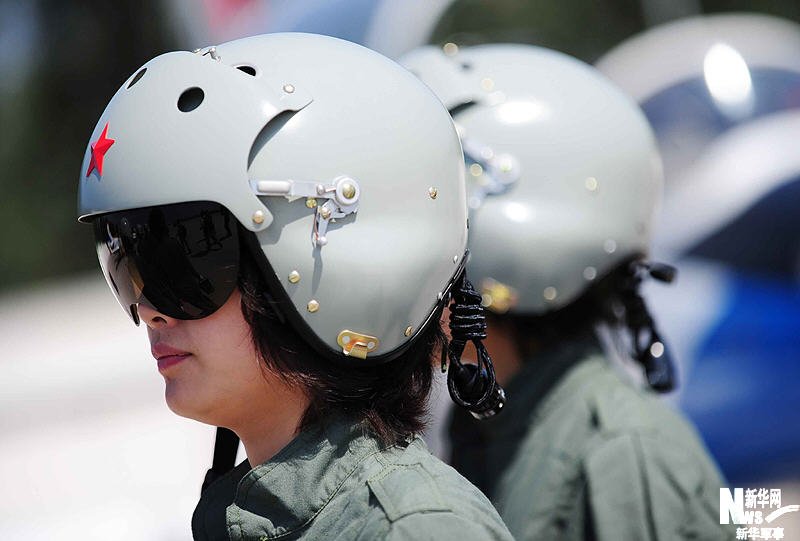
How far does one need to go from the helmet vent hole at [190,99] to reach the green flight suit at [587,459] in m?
1.51

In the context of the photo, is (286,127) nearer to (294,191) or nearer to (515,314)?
(294,191)

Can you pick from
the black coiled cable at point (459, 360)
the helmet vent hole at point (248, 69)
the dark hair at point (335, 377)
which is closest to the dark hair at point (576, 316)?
the black coiled cable at point (459, 360)

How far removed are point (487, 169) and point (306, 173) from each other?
125 cm

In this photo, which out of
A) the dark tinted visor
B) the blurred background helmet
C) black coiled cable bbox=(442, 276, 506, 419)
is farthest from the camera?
the blurred background helmet

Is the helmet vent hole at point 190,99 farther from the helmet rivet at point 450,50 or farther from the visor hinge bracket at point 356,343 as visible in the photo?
the helmet rivet at point 450,50

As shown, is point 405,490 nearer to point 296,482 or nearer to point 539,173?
point 296,482

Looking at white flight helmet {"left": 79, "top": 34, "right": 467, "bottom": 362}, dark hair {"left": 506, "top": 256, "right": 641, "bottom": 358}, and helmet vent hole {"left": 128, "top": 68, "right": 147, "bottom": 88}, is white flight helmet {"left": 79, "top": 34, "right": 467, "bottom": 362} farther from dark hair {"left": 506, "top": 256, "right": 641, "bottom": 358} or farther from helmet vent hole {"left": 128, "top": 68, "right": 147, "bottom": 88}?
dark hair {"left": 506, "top": 256, "right": 641, "bottom": 358}

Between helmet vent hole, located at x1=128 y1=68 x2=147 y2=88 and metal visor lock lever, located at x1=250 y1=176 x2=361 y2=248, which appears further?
helmet vent hole, located at x1=128 y1=68 x2=147 y2=88

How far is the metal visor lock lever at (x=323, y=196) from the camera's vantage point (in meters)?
1.83

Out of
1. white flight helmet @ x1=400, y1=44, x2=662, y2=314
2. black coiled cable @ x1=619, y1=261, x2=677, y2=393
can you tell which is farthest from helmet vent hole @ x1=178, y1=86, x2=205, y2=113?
black coiled cable @ x1=619, y1=261, x2=677, y2=393

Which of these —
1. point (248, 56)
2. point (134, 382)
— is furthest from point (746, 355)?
point (248, 56)

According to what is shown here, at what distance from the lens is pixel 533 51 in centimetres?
325

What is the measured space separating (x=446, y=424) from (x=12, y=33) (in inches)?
509

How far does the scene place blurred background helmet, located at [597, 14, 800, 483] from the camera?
16.2 ft
